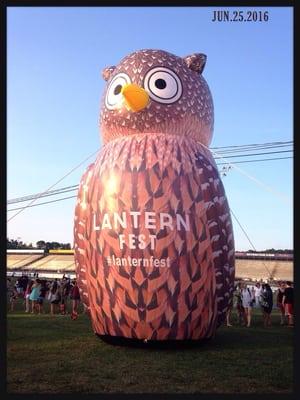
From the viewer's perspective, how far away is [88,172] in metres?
9.51

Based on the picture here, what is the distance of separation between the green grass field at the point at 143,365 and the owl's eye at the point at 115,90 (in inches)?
173

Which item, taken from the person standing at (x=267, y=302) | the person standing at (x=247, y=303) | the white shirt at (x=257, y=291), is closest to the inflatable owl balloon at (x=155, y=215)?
the person standing at (x=247, y=303)

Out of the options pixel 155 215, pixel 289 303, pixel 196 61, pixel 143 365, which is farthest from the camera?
pixel 289 303

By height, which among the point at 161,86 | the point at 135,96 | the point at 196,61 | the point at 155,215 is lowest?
the point at 155,215

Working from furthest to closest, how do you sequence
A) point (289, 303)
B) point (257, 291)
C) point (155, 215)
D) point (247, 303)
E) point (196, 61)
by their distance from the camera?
1. point (257, 291)
2. point (289, 303)
3. point (247, 303)
4. point (196, 61)
5. point (155, 215)

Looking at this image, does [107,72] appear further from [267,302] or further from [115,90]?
[267,302]

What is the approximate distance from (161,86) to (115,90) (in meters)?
0.92

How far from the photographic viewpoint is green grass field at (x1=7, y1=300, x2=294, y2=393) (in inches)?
242

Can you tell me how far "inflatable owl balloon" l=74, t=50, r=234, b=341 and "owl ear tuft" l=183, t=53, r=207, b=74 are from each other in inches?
1.2

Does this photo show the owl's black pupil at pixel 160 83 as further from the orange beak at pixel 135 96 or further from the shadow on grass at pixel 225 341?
the shadow on grass at pixel 225 341

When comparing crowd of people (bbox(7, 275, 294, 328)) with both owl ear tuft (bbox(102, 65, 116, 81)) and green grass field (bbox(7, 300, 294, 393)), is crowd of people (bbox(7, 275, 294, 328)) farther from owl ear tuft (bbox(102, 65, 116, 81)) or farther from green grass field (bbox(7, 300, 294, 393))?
owl ear tuft (bbox(102, 65, 116, 81))

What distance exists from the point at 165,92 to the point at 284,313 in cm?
795

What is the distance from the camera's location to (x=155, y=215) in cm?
798

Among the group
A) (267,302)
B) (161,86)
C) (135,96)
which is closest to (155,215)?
(135,96)
